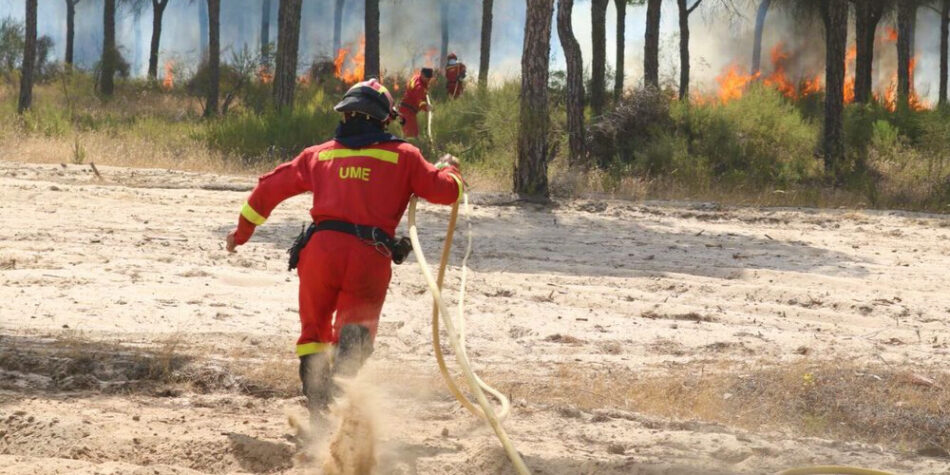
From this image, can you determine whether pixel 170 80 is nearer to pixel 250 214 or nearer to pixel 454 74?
pixel 454 74

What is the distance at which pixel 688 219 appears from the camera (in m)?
14.4

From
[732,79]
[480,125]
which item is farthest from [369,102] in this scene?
[732,79]

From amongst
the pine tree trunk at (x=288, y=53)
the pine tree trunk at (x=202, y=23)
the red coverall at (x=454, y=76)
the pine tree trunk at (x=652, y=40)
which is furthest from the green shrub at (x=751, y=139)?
the pine tree trunk at (x=202, y=23)

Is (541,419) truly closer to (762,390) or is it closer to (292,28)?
(762,390)

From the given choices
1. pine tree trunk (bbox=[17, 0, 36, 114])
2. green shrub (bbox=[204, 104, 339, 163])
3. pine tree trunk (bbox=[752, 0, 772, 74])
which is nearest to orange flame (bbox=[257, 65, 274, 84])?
pine tree trunk (bbox=[17, 0, 36, 114])

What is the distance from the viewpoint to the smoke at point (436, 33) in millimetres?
47531

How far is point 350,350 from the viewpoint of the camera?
5.50 m

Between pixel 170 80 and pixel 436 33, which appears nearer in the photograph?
pixel 170 80

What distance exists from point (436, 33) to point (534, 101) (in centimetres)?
3849

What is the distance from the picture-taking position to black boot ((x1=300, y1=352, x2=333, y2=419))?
18.9 ft

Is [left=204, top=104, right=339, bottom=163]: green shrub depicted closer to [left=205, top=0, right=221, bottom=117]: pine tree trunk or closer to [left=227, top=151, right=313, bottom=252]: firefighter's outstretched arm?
[left=205, top=0, right=221, bottom=117]: pine tree trunk

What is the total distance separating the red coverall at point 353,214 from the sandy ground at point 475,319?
484 mm

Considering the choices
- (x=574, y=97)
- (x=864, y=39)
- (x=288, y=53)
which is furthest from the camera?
(x=864, y=39)

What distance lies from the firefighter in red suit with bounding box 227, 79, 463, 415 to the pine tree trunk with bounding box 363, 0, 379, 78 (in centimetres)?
2105
